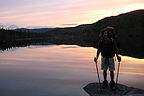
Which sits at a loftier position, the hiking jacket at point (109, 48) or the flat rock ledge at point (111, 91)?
the hiking jacket at point (109, 48)

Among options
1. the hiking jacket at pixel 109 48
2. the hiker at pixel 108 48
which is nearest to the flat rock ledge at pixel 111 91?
the hiker at pixel 108 48

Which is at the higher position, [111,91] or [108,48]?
[108,48]

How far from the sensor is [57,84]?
11.8m

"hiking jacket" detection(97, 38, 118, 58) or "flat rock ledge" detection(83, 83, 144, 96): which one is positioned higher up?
"hiking jacket" detection(97, 38, 118, 58)

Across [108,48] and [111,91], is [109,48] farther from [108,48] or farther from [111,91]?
[111,91]

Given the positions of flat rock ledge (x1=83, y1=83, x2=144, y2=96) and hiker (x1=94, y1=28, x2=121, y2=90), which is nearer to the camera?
flat rock ledge (x1=83, y1=83, x2=144, y2=96)

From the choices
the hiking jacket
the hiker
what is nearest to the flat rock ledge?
the hiker

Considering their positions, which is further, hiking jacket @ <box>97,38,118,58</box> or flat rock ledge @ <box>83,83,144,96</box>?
hiking jacket @ <box>97,38,118,58</box>

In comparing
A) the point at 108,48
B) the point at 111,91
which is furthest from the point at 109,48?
the point at 111,91

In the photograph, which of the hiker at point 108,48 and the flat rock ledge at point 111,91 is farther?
the hiker at point 108,48

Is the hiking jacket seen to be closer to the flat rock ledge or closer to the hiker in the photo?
the hiker

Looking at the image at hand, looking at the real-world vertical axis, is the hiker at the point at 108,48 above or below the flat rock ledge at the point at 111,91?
above

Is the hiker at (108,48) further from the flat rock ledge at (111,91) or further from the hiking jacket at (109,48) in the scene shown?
the flat rock ledge at (111,91)

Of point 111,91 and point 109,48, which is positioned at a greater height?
point 109,48
